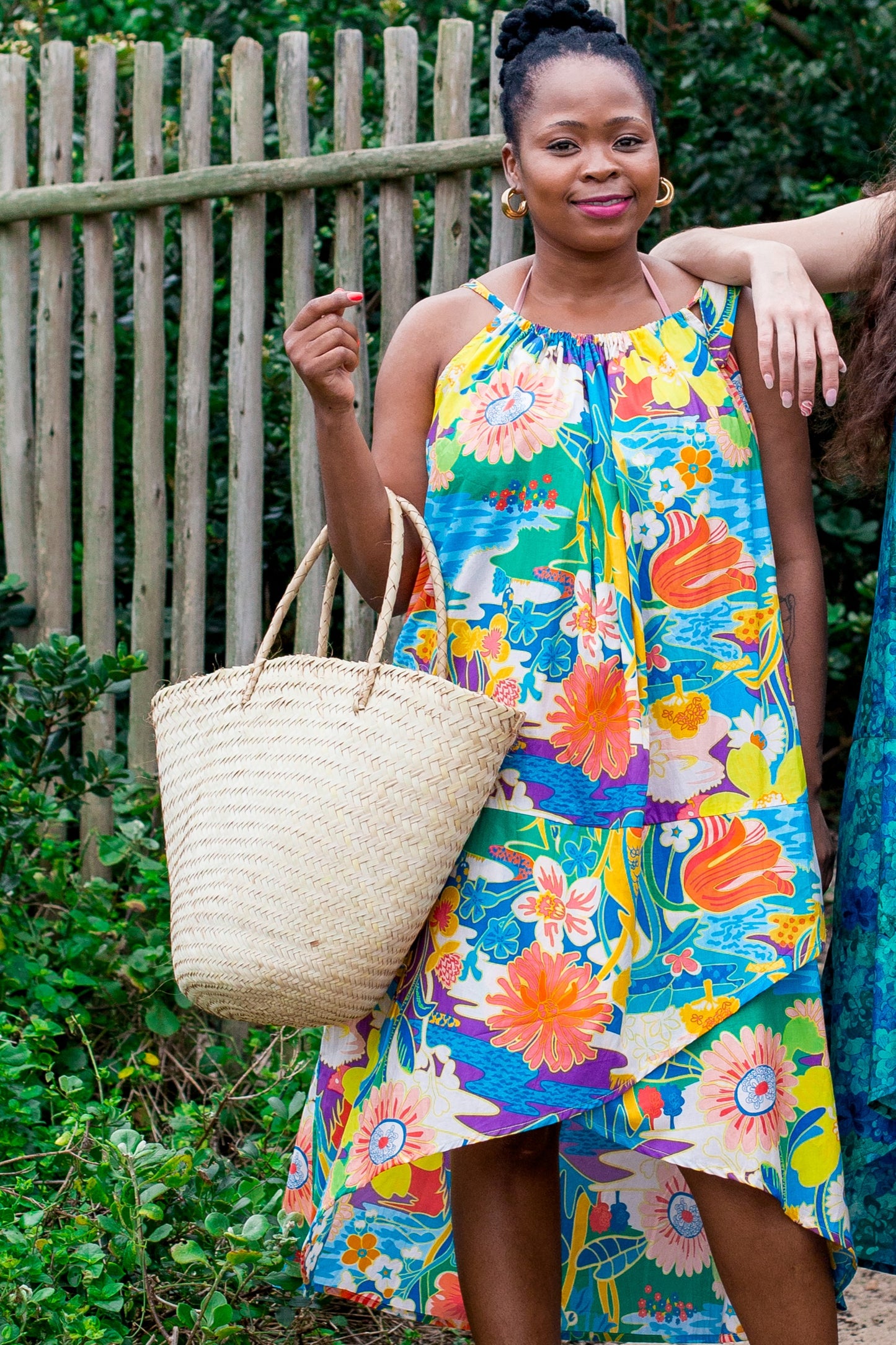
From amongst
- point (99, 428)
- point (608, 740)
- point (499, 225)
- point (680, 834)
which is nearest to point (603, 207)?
point (608, 740)

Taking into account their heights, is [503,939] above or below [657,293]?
below

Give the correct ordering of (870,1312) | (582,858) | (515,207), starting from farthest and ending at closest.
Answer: (870,1312) < (515,207) < (582,858)

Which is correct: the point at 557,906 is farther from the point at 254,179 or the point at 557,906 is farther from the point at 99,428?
the point at 99,428

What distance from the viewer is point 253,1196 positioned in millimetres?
2580

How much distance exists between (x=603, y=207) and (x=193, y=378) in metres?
1.68

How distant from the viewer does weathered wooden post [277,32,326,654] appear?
3375 mm

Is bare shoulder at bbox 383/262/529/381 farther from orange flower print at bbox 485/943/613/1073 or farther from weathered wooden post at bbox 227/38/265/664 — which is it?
weathered wooden post at bbox 227/38/265/664

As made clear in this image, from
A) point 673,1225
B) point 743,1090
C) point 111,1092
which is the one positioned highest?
point 743,1090

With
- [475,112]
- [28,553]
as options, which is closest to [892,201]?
[475,112]

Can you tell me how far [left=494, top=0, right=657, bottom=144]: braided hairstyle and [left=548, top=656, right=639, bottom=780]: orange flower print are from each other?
80cm

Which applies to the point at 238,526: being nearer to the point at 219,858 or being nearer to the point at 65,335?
the point at 65,335

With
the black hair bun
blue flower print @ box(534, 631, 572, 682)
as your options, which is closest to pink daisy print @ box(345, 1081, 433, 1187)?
blue flower print @ box(534, 631, 572, 682)

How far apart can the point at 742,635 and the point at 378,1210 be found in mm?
1129

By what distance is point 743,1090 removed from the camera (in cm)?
206
